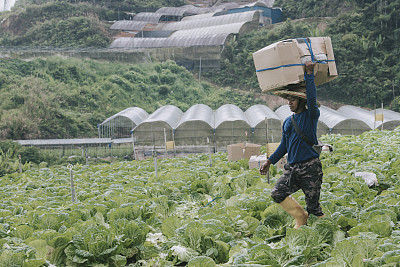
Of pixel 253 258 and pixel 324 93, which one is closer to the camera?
pixel 253 258

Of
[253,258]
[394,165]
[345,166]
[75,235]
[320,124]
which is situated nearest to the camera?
[253,258]

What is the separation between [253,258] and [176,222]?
1314 millimetres

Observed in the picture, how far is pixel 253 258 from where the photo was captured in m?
2.89

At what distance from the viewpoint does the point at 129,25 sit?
4006 centimetres

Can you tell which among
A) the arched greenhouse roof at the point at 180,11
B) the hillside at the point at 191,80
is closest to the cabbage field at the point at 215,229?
the hillside at the point at 191,80

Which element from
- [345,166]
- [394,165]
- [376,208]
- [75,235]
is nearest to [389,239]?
[376,208]

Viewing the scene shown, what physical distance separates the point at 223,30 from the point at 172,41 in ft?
14.8

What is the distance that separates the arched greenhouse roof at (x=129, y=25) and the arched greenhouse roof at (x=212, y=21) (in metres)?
1.96

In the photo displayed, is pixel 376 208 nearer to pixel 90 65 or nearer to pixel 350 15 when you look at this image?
pixel 90 65

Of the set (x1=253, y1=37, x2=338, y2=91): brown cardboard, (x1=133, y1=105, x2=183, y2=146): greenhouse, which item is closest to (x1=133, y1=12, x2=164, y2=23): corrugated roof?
(x1=133, y1=105, x2=183, y2=146): greenhouse

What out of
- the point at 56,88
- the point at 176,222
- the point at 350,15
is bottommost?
the point at 176,222

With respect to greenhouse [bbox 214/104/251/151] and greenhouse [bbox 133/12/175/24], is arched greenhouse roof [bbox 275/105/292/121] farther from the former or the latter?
Answer: greenhouse [bbox 133/12/175/24]

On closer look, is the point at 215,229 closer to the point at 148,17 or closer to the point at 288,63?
the point at 288,63

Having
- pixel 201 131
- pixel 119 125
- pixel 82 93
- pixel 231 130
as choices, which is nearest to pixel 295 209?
pixel 231 130
